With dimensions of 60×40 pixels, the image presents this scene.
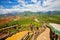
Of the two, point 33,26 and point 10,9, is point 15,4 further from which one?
point 33,26

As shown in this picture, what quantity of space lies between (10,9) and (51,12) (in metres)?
1.23

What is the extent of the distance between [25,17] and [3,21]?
0.64 m

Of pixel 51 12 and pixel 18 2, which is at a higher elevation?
pixel 18 2

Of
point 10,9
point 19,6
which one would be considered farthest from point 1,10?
point 19,6

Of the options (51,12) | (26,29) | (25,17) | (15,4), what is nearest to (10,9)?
(15,4)

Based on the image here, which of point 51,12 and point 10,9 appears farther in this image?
point 51,12

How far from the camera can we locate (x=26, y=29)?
150 inches

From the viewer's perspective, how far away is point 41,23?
3926mm

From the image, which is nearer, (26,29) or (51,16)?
(26,29)

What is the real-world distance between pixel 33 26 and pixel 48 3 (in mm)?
823

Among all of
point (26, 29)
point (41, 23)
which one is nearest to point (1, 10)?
point (26, 29)

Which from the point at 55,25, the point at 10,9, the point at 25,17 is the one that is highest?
the point at 10,9

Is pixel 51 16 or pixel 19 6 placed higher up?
pixel 19 6

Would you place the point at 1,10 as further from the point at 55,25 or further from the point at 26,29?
the point at 55,25
